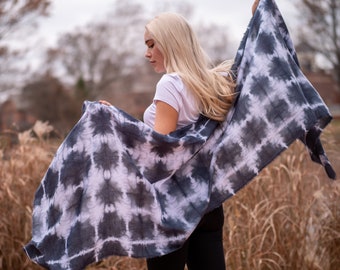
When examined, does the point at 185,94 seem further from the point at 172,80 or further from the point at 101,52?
the point at 101,52

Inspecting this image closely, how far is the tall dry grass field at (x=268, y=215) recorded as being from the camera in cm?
344

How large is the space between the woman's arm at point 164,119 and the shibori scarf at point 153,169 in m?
0.03

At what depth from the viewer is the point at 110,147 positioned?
2.20 m

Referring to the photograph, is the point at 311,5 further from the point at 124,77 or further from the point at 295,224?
the point at 124,77

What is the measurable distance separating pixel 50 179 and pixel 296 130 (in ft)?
3.29

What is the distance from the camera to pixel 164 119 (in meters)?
2.22

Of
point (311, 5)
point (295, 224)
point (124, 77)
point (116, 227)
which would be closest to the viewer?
point (116, 227)

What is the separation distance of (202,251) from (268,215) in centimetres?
139

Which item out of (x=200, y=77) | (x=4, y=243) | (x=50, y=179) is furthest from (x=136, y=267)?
(x=200, y=77)

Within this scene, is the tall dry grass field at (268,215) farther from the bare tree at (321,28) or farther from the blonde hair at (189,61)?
the bare tree at (321,28)

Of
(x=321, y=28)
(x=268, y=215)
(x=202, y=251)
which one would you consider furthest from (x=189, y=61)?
(x=321, y=28)

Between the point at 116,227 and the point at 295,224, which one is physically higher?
the point at 116,227

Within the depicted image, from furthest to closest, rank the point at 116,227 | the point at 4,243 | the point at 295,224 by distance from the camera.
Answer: the point at 4,243 → the point at 295,224 → the point at 116,227

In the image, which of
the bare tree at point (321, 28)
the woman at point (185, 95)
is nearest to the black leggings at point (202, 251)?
the woman at point (185, 95)
